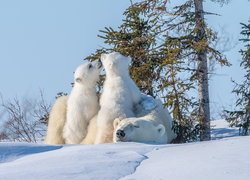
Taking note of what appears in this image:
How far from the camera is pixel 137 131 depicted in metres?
7.31

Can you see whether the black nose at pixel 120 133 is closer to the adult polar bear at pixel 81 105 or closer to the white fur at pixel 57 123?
the adult polar bear at pixel 81 105

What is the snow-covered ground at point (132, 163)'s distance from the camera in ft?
12.3

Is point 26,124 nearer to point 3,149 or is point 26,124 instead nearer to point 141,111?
point 141,111

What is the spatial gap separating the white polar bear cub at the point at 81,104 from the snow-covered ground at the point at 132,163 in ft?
9.06

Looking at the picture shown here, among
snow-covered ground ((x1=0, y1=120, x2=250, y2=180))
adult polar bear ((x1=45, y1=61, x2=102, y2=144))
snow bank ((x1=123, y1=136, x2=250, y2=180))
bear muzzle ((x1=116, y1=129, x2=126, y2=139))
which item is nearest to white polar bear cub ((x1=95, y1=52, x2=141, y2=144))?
adult polar bear ((x1=45, y1=61, x2=102, y2=144))

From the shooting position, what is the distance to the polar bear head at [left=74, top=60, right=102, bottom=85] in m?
8.34

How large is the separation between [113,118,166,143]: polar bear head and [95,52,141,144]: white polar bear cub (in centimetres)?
24

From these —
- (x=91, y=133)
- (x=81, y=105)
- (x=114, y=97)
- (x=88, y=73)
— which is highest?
(x=88, y=73)

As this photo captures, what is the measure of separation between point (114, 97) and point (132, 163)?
3590mm

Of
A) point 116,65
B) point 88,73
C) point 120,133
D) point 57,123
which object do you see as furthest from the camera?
point 57,123

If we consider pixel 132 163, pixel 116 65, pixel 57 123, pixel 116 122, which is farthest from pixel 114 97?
pixel 132 163

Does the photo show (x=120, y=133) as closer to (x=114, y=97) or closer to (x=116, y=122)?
(x=116, y=122)

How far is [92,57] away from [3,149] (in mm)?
6875

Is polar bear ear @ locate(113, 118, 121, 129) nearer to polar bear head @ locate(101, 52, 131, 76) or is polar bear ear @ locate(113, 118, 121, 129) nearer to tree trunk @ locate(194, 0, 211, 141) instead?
polar bear head @ locate(101, 52, 131, 76)
